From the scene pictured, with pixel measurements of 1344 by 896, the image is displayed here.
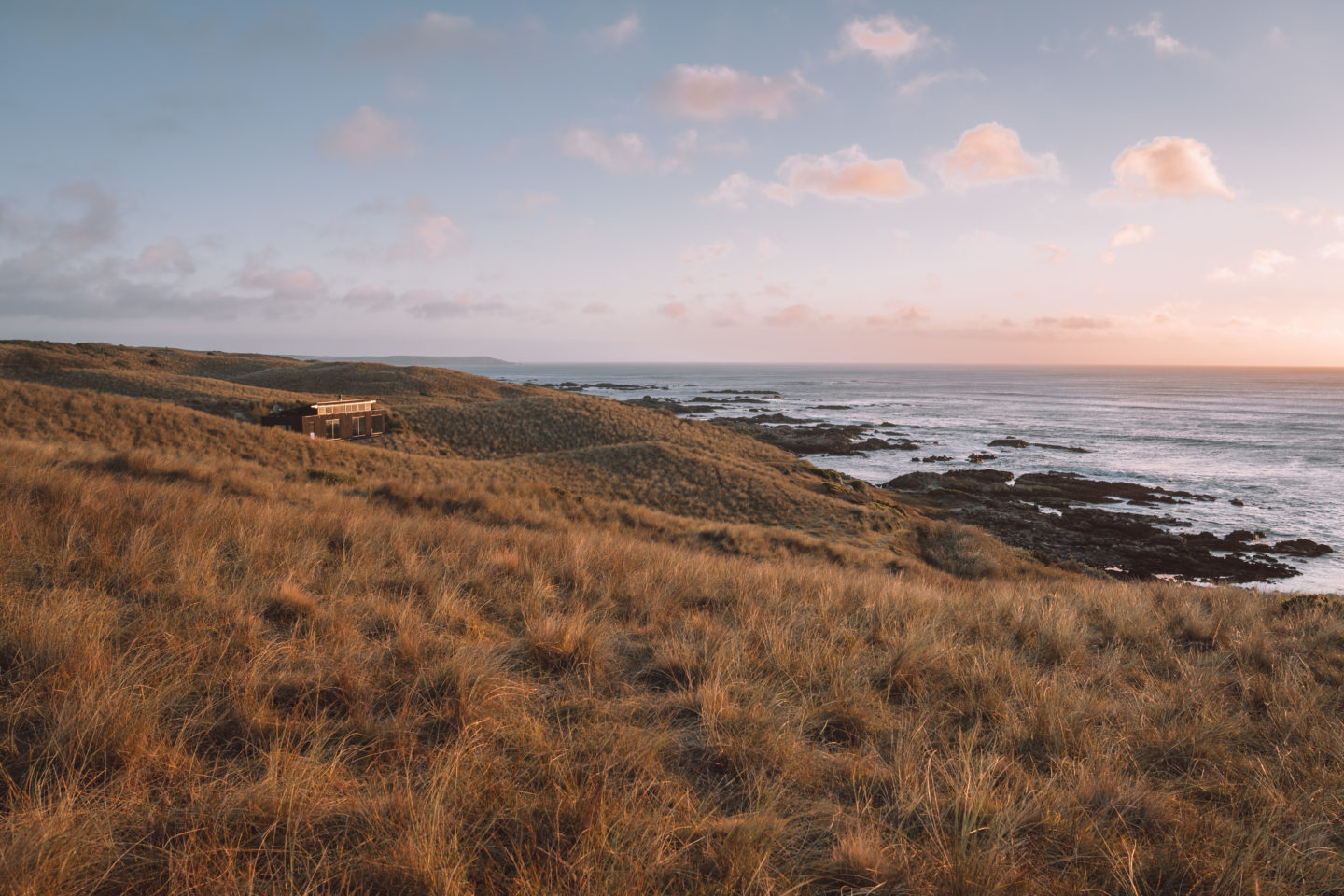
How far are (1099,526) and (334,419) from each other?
151 ft

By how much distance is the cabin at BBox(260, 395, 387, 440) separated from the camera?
35812mm

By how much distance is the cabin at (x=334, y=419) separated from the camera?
3581cm

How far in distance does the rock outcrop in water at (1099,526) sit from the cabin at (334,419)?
3702 centimetres

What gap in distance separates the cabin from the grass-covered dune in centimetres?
3137

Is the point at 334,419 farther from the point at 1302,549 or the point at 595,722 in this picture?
the point at 1302,549

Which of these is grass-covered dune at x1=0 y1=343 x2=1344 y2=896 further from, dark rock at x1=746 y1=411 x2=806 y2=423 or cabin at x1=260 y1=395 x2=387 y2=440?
dark rock at x1=746 y1=411 x2=806 y2=423

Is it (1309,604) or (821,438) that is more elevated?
(1309,604)

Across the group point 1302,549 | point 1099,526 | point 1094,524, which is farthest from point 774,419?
point 1302,549

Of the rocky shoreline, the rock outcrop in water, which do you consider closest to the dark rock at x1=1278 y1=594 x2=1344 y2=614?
the rocky shoreline

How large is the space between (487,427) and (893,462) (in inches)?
1359

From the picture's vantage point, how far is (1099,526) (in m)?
31.8

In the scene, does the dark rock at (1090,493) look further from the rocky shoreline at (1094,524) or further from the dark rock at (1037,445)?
the dark rock at (1037,445)

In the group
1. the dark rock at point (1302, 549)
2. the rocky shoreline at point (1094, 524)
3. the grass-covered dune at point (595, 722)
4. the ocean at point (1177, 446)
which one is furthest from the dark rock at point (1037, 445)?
the grass-covered dune at point (595, 722)

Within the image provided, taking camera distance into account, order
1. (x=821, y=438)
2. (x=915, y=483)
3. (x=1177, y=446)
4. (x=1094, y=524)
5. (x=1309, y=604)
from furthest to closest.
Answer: (x=821, y=438) < (x=1177, y=446) < (x=915, y=483) < (x=1094, y=524) < (x=1309, y=604)
